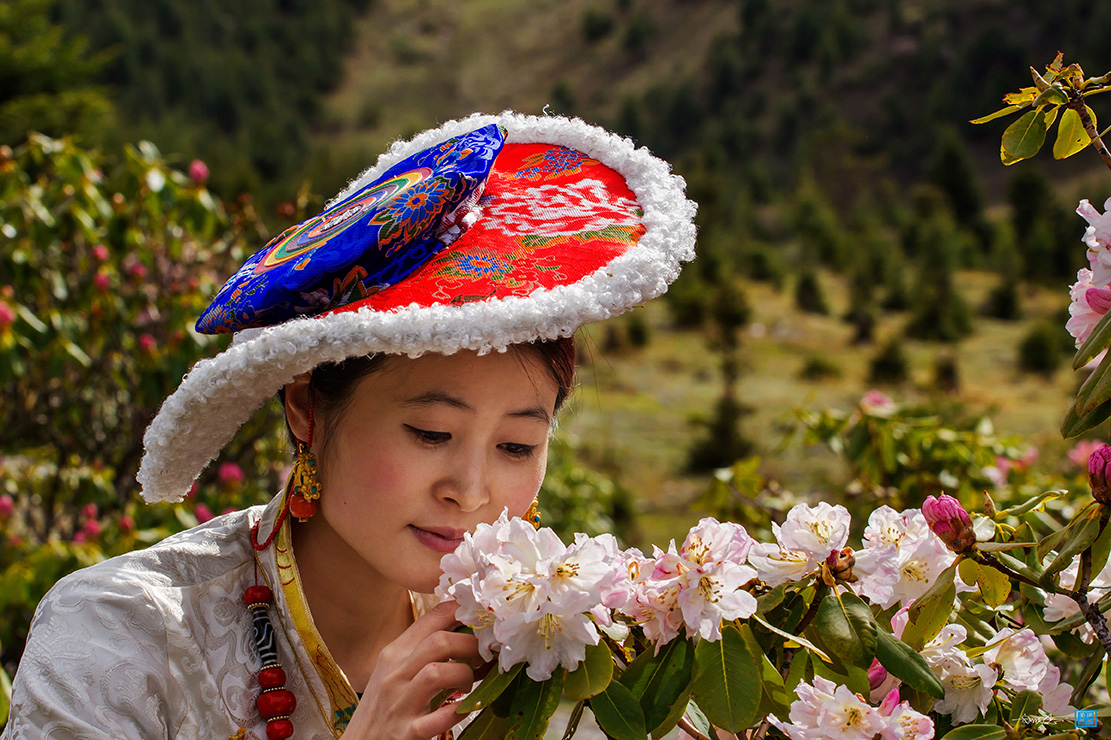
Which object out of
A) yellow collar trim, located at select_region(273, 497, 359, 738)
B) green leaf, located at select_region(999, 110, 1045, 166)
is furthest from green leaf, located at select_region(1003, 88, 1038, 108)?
yellow collar trim, located at select_region(273, 497, 359, 738)

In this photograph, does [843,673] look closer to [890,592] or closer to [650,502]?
[890,592]

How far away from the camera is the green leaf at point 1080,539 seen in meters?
1.02

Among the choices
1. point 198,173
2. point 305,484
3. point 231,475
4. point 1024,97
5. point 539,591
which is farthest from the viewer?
point 198,173

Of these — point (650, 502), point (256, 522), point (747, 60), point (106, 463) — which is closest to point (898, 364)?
point (650, 502)

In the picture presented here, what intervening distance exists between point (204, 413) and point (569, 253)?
0.58 m

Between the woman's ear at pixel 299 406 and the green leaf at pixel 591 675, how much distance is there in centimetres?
70

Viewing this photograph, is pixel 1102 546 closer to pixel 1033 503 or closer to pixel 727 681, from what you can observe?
pixel 1033 503

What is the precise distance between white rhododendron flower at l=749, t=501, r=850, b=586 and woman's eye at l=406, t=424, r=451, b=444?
0.46 metres

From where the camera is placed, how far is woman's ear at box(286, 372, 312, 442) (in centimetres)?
151

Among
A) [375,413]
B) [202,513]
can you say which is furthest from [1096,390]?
[202,513]

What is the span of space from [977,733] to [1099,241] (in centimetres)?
52

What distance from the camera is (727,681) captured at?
→ 95cm

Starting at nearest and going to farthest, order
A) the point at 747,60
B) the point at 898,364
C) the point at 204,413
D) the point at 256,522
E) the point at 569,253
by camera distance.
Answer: the point at 569,253, the point at 204,413, the point at 256,522, the point at 898,364, the point at 747,60

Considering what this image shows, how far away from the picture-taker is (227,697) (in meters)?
1.46
